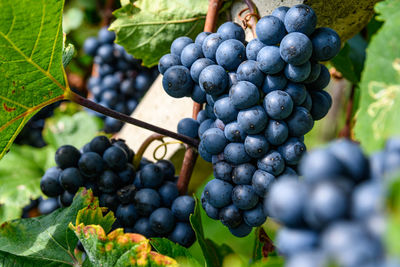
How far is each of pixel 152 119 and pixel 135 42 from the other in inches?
12.2

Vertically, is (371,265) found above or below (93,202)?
above

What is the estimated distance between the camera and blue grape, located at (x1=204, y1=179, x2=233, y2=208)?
0.93 m

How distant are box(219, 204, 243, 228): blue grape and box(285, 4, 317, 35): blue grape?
40 centimetres

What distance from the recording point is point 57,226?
107cm

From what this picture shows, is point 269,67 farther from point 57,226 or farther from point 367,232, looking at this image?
point 57,226

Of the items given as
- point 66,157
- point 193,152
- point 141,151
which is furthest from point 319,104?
point 66,157

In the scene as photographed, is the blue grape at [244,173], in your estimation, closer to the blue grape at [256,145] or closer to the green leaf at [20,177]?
the blue grape at [256,145]

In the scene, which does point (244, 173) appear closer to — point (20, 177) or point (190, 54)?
point (190, 54)

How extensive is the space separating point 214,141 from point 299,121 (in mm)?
186

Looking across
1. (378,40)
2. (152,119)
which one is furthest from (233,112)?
(152,119)

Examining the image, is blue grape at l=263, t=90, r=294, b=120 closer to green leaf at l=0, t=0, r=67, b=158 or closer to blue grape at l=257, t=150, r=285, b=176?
blue grape at l=257, t=150, r=285, b=176

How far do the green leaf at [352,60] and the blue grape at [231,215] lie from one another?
2.51 feet

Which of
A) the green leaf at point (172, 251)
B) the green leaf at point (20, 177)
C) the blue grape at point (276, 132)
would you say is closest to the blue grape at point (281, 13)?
the blue grape at point (276, 132)

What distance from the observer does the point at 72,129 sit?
1.84m
